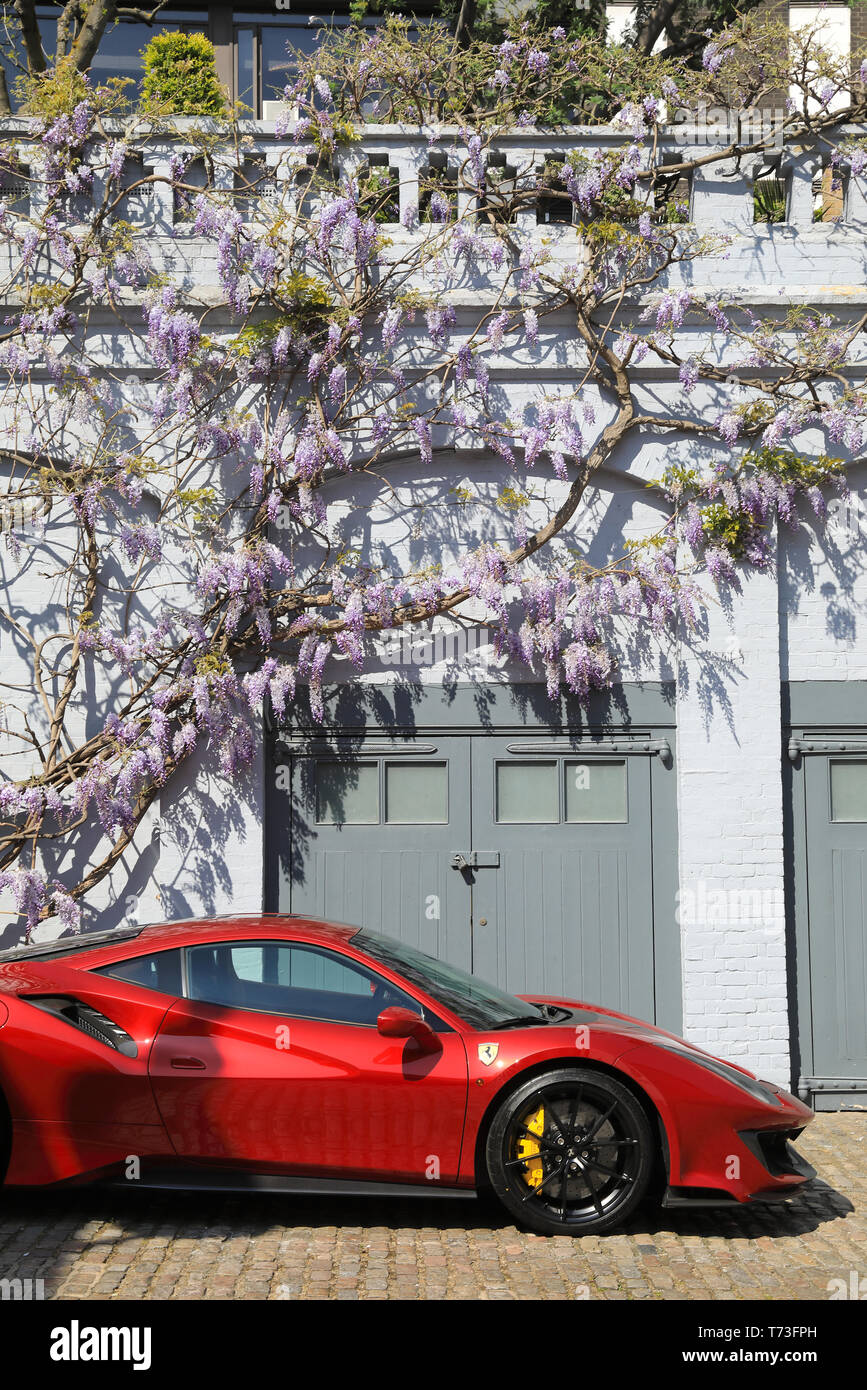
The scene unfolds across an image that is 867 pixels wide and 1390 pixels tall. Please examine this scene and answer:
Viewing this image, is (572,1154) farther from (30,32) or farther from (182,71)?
(182,71)

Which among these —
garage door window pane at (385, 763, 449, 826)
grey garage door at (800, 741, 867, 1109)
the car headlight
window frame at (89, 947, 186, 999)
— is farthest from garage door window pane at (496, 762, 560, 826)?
window frame at (89, 947, 186, 999)

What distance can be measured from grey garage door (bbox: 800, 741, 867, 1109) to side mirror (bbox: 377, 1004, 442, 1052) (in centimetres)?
427

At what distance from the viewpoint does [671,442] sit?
9.10 meters

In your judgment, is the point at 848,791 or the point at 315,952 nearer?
the point at 315,952

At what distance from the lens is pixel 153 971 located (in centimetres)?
576

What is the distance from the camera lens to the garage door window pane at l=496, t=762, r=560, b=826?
8.98 metres

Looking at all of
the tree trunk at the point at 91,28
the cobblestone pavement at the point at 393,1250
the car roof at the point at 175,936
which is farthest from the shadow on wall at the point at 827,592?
the tree trunk at the point at 91,28

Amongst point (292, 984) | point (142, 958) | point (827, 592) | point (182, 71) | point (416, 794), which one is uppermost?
point (182, 71)

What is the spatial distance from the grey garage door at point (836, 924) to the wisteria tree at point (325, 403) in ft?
5.29

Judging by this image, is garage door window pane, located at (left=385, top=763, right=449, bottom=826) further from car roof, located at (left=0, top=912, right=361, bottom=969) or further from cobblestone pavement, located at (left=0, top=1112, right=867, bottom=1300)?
cobblestone pavement, located at (left=0, top=1112, right=867, bottom=1300)

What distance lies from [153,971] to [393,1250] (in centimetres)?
160

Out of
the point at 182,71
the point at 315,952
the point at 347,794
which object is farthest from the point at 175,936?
the point at 182,71

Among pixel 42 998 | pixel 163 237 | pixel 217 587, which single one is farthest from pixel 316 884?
pixel 163 237

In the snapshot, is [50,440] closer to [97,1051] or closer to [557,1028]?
[97,1051]
